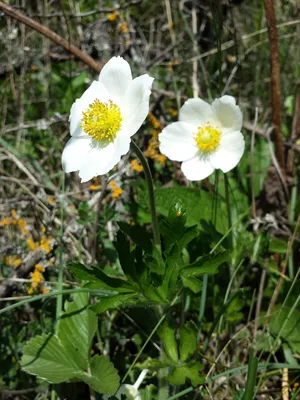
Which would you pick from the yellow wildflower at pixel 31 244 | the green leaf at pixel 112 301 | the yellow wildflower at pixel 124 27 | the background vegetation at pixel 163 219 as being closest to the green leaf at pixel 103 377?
the background vegetation at pixel 163 219

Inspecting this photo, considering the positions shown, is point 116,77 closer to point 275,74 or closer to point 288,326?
point 275,74

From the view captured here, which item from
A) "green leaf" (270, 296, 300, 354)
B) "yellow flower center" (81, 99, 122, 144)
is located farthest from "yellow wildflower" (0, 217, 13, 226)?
"green leaf" (270, 296, 300, 354)

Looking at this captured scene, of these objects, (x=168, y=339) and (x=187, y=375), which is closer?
(x=187, y=375)

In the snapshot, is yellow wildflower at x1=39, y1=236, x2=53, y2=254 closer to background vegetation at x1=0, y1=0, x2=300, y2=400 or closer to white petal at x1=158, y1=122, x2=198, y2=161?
background vegetation at x1=0, y1=0, x2=300, y2=400

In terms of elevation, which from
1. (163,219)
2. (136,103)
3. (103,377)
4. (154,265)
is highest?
(136,103)

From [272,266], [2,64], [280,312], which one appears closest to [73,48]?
[2,64]

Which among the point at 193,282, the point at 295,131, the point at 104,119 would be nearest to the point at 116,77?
the point at 104,119
